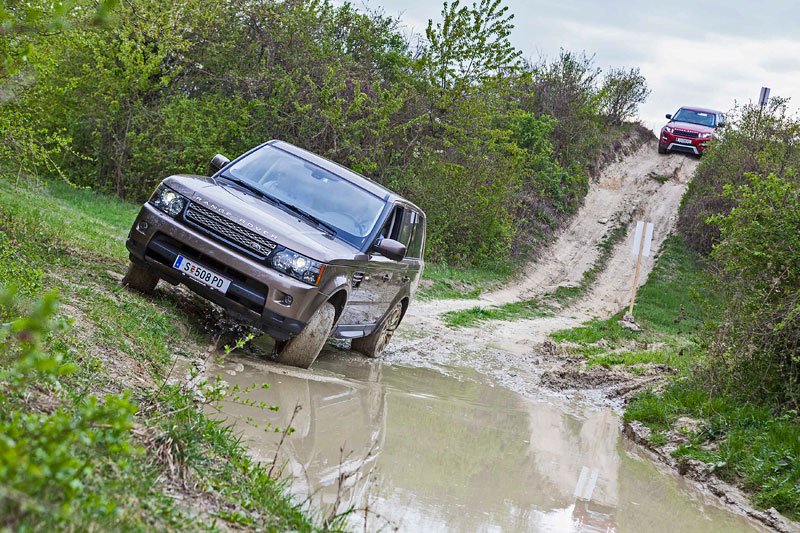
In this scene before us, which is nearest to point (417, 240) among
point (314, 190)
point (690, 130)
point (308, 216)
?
point (314, 190)

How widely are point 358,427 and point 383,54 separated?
20.8m

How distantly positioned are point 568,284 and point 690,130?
1613 cm

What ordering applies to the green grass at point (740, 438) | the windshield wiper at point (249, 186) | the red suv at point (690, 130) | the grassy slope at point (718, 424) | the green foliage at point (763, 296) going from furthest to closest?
the red suv at point (690, 130) → the green foliage at point (763, 296) → the windshield wiper at point (249, 186) → the grassy slope at point (718, 424) → the green grass at point (740, 438)

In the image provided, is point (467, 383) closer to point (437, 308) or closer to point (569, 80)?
point (437, 308)

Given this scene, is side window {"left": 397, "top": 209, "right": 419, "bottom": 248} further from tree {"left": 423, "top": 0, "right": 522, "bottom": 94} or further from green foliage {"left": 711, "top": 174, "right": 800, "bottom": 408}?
tree {"left": 423, "top": 0, "right": 522, "bottom": 94}

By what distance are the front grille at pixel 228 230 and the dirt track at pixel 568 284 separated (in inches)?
128

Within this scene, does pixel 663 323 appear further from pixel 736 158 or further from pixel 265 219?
pixel 265 219

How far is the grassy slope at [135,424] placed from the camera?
9.00 feet

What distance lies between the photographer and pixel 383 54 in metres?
25.5

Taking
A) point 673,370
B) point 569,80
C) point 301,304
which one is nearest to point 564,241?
point 569,80

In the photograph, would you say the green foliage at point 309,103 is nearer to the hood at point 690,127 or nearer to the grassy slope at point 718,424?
the grassy slope at point 718,424

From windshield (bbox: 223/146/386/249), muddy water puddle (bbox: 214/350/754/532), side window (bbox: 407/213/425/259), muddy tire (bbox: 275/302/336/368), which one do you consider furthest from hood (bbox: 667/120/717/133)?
muddy tire (bbox: 275/302/336/368)

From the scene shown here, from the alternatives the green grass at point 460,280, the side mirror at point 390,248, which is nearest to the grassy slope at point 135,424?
the side mirror at point 390,248

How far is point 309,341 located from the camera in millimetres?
7223
